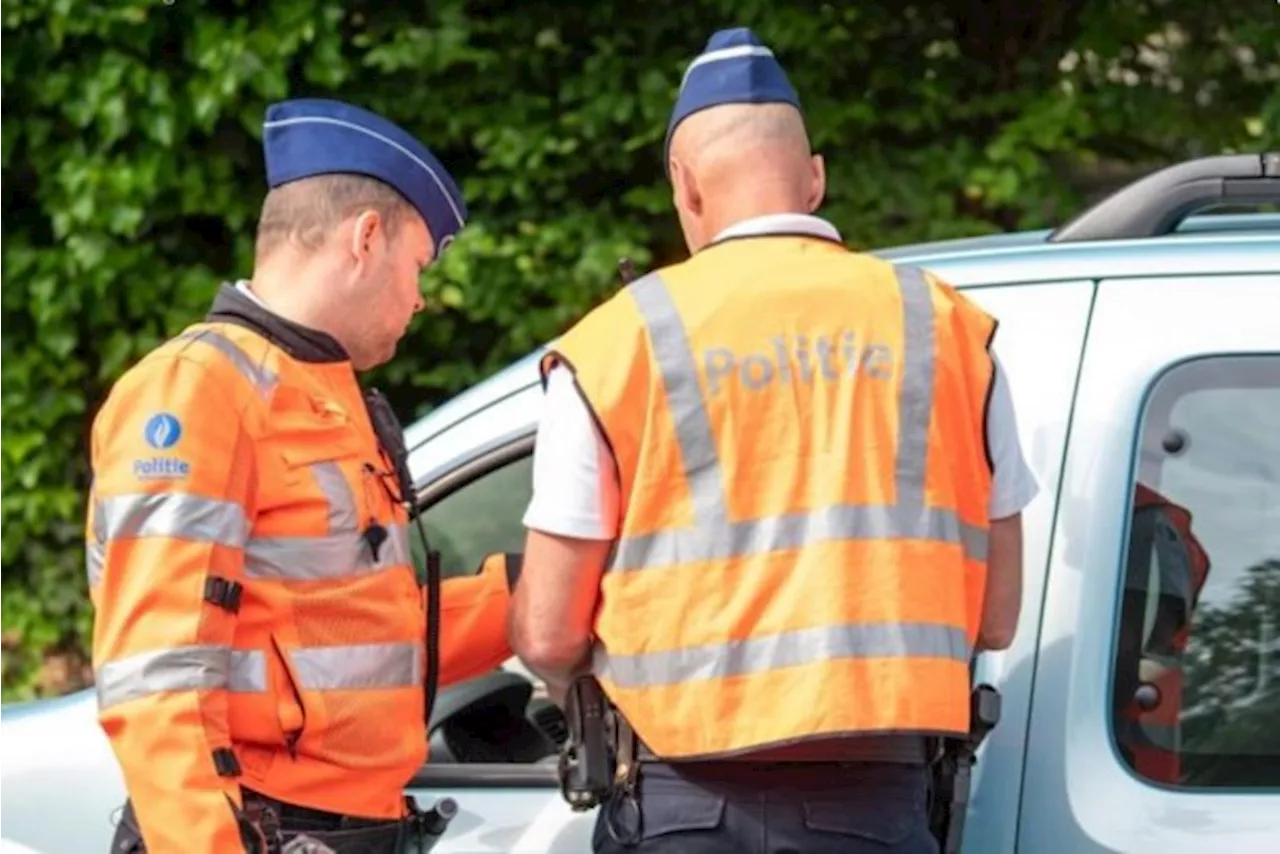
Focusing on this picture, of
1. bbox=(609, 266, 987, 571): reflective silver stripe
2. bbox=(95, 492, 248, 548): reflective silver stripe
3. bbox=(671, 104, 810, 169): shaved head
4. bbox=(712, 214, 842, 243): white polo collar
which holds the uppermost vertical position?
bbox=(671, 104, 810, 169): shaved head

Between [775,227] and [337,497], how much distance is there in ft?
1.97

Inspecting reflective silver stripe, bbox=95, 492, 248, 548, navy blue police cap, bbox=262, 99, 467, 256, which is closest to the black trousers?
reflective silver stripe, bbox=95, 492, 248, 548

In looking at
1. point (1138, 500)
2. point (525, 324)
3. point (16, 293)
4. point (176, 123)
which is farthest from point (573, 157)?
point (1138, 500)

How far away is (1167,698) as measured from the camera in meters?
2.89

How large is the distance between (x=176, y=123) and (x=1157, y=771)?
4255 mm

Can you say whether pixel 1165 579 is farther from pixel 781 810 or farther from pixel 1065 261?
pixel 781 810

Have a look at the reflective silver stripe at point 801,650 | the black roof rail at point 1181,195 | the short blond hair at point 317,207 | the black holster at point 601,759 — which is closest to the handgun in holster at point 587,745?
the black holster at point 601,759

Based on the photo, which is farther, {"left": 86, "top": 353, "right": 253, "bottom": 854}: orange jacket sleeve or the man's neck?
the man's neck

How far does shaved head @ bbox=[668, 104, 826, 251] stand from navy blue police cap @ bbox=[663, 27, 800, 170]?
0.04ft

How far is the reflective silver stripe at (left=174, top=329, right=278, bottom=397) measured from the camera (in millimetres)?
2723

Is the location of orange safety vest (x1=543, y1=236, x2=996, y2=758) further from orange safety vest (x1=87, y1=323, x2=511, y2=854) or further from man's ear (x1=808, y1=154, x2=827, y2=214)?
orange safety vest (x1=87, y1=323, x2=511, y2=854)

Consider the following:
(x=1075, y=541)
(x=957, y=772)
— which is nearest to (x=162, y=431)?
(x=957, y=772)

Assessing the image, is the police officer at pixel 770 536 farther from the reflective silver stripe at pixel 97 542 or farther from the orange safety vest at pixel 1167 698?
the reflective silver stripe at pixel 97 542

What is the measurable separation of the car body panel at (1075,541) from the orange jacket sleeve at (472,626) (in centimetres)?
16
